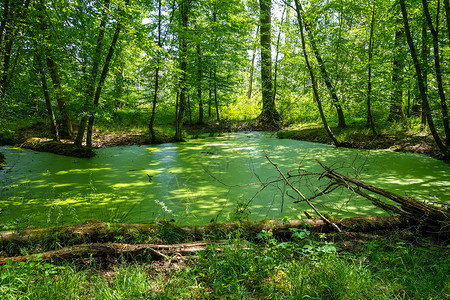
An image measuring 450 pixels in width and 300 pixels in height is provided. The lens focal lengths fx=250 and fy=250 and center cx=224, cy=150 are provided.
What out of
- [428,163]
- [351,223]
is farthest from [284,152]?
[351,223]

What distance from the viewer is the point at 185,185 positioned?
152 inches

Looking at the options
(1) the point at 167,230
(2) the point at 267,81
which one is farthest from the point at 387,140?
(1) the point at 167,230

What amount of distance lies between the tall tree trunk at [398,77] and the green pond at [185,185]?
1751mm

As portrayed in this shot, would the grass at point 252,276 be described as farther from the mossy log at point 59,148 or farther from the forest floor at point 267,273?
the mossy log at point 59,148

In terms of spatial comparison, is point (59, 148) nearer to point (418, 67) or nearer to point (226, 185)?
point (226, 185)

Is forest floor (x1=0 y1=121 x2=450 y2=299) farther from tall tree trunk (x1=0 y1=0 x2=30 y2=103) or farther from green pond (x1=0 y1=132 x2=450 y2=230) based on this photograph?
tall tree trunk (x1=0 y1=0 x2=30 y2=103)

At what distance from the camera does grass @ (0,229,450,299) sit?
142 cm

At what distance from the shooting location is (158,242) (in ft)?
6.90

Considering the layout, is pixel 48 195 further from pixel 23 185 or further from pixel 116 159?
pixel 116 159

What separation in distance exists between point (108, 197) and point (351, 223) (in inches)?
116

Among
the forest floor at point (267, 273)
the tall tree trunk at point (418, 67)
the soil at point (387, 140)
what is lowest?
the forest floor at point (267, 273)

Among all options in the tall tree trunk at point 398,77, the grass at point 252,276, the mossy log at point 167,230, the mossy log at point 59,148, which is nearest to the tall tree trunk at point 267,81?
the tall tree trunk at point 398,77

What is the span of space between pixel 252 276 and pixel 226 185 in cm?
161

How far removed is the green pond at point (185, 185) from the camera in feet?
9.17
